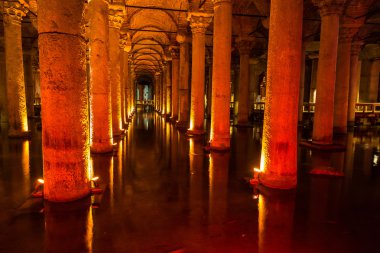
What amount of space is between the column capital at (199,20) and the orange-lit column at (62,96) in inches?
362

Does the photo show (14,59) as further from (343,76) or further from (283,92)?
(343,76)

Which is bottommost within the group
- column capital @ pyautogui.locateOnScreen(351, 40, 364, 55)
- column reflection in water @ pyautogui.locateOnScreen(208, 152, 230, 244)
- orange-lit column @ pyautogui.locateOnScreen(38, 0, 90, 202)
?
column reflection in water @ pyautogui.locateOnScreen(208, 152, 230, 244)

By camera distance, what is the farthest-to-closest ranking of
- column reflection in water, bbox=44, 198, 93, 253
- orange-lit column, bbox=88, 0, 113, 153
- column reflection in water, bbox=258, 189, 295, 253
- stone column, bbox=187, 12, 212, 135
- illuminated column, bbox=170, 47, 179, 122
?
illuminated column, bbox=170, 47, 179, 122, stone column, bbox=187, 12, 212, 135, orange-lit column, bbox=88, 0, 113, 153, column reflection in water, bbox=258, 189, 295, 253, column reflection in water, bbox=44, 198, 93, 253

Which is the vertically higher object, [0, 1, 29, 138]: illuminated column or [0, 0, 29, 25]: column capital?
[0, 0, 29, 25]: column capital

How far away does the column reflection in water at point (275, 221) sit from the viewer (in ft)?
12.0

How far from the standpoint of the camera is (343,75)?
46.3 ft

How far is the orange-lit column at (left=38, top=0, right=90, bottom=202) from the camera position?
474 cm

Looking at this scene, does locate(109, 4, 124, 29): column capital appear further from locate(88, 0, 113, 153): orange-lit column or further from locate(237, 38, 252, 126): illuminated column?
locate(237, 38, 252, 126): illuminated column

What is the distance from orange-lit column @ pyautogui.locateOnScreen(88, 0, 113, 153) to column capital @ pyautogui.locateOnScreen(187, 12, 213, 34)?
550cm

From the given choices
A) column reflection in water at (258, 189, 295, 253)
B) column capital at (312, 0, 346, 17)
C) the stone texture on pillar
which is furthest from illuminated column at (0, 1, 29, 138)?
the stone texture on pillar

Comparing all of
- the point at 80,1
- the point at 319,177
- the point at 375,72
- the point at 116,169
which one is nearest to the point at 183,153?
the point at 116,169

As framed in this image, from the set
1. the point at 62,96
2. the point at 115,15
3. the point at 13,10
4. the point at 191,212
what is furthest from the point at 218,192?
the point at 13,10

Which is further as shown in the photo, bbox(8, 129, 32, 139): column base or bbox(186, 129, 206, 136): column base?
bbox(186, 129, 206, 136): column base

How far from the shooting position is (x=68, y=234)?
12.7ft
